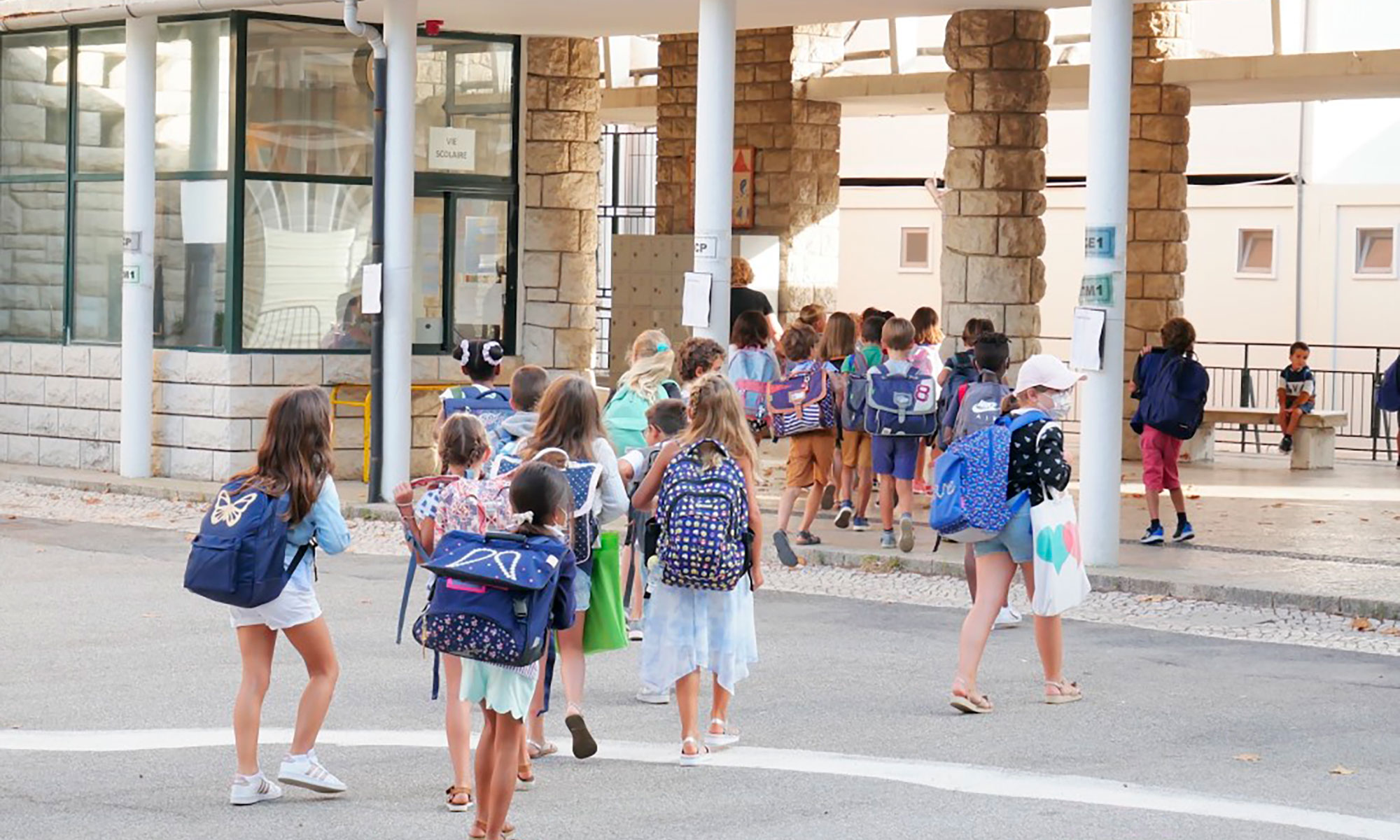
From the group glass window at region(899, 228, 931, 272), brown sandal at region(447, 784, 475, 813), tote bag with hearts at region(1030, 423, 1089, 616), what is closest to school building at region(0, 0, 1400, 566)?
tote bag with hearts at region(1030, 423, 1089, 616)

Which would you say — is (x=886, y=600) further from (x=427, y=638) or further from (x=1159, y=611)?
(x=427, y=638)

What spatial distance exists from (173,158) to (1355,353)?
662 inches

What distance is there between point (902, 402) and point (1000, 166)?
15.4ft

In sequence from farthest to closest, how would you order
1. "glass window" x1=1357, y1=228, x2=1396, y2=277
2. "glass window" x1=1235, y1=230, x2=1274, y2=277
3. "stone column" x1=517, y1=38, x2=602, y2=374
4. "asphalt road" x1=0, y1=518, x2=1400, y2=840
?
"glass window" x1=1235, y1=230, x2=1274, y2=277
"glass window" x1=1357, y1=228, x2=1396, y2=277
"stone column" x1=517, y1=38, x2=602, y2=374
"asphalt road" x1=0, y1=518, x2=1400, y2=840

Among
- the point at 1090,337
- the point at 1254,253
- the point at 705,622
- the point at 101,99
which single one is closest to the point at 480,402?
the point at 705,622

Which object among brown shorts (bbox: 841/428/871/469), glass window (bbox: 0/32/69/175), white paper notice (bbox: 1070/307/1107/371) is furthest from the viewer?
glass window (bbox: 0/32/69/175)

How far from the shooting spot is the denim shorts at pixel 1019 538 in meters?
8.75

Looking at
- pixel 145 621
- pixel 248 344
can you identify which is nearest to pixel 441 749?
pixel 145 621

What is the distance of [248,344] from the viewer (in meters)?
16.9

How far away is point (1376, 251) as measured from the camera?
28.3m

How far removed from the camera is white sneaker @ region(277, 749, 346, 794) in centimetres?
706

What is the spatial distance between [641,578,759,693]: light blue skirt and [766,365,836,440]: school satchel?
5.49 metres

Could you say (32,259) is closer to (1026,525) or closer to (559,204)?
(559,204)

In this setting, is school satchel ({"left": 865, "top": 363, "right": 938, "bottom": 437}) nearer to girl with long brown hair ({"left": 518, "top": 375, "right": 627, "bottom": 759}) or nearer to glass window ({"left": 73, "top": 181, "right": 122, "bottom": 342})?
girl with long brown hair ({"left": 518, "top": 375, "right": 627, "bottom": 759})
